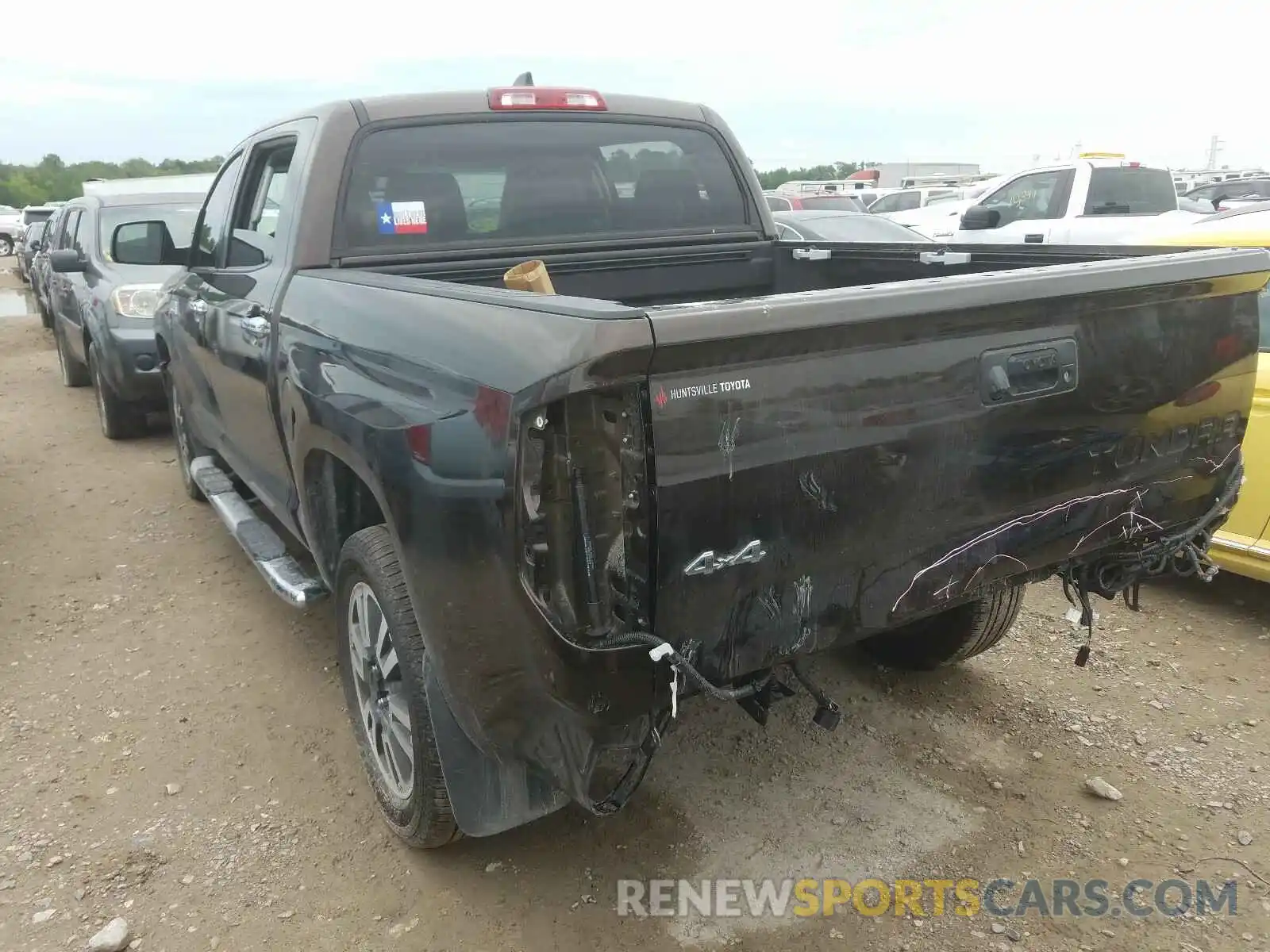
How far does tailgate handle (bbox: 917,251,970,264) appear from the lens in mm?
3543

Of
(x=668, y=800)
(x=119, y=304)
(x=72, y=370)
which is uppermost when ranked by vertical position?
(x=119, y=304)

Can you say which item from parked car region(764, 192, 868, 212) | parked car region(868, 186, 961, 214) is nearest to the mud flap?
parked car region(764, 192, 868, 212)

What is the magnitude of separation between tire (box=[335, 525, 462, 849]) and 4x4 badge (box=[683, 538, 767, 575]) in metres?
0.77

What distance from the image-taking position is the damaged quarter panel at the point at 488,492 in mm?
1831

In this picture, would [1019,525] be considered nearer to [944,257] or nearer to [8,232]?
[944,257]

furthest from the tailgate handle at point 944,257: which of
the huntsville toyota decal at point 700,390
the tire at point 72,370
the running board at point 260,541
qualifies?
the tire at point 72,370

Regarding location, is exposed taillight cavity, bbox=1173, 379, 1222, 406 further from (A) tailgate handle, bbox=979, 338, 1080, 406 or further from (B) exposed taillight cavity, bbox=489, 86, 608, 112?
(B) exposed taillight cavity, bbox=489, 86, 608, 112

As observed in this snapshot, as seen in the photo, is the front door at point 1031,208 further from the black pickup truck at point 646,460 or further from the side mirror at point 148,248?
the side mirror at point 148,248

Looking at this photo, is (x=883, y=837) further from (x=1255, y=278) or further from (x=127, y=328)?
(x=127, y=328)

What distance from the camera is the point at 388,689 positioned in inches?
107

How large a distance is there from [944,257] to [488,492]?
7.78 feet

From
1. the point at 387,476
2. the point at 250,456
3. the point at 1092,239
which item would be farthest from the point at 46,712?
the point at 1092,239

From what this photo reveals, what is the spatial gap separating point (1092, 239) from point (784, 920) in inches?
361

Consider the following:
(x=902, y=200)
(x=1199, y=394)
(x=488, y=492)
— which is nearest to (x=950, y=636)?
(x=1199, y=394)
